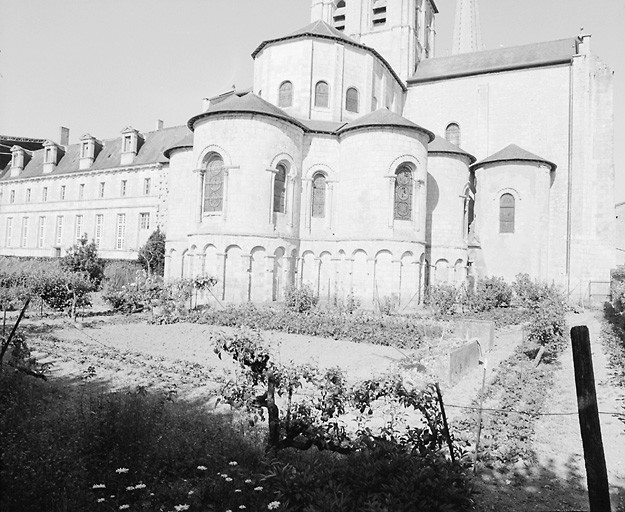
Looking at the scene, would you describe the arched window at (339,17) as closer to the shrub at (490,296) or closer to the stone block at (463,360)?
the shrub at (490,296)

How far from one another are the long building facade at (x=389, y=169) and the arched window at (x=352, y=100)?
62 mm

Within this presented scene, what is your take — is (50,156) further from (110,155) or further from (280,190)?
(280,190)

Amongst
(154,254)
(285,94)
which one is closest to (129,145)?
(154,254)

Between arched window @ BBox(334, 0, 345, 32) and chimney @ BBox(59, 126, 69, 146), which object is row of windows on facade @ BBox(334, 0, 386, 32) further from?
chimney @ BBox(59, 126, 69, 146)

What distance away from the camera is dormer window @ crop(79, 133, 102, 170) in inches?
1592

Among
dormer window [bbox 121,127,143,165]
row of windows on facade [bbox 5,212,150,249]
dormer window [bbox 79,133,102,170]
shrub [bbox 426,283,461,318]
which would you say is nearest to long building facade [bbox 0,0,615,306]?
shrub [bbox 426,283,461,318]

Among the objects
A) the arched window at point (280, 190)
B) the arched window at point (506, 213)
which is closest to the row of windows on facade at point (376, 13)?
the arched window at point (506, 213)

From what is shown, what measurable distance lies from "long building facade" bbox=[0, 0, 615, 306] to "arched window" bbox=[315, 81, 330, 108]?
0.18 ft

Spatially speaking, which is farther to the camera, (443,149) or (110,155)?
(110,155)

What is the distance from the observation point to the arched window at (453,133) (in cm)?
3031

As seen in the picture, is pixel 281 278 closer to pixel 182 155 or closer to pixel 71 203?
pixel 182 155

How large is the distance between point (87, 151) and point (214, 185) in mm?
25896

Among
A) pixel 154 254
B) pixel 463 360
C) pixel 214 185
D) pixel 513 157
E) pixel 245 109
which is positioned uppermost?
pixel 245 109

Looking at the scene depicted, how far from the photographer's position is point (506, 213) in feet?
84.0
